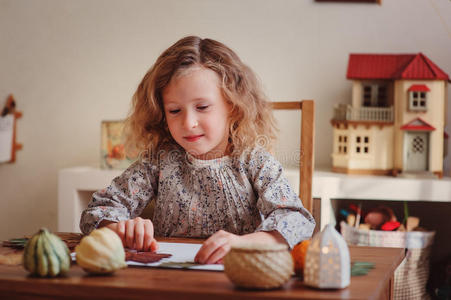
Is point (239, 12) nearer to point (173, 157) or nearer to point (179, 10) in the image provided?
point (179, 10)

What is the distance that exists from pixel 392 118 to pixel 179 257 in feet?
3.97

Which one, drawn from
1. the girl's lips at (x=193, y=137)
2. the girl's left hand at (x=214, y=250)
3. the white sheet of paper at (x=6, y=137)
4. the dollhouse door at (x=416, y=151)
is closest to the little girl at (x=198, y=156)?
the girl's lips at (x=193, y=137)

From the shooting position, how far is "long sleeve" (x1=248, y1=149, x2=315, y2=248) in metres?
0.94

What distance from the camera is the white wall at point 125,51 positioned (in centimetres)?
200

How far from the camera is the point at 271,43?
2072 millimetres

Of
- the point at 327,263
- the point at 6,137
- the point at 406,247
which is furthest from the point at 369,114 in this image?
the point at 6,137

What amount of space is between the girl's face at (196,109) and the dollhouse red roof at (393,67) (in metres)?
0.84

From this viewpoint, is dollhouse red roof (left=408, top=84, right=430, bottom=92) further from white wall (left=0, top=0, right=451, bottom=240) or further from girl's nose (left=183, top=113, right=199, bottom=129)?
girl's nose (left=183, top=113, right=199, bottom=129)

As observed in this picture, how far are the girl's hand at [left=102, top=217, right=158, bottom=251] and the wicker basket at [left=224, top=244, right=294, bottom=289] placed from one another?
0.27 m

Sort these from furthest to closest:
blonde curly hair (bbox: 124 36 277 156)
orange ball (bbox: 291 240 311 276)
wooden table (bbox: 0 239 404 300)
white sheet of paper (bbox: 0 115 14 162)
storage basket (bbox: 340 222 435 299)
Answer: white sheet of paper (bbox: 0 115 14 162)
storage basket (bbox: 340 222 435 299)
blonde curly hair (bbox: 124 36 277 156)
orange ball (bbox: 291 240 311 276)
wooden table (bbox: 0 239 404 300)

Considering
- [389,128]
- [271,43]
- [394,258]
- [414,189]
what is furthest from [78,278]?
[271,43]

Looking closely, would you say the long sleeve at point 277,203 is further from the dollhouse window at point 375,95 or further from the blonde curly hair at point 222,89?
the dollhouse window at point 375,95

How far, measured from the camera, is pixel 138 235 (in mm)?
891

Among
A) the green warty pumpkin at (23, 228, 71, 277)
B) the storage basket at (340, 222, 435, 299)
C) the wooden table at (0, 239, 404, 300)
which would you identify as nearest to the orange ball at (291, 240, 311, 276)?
the wooden table at (0, 239, 404, 300)
